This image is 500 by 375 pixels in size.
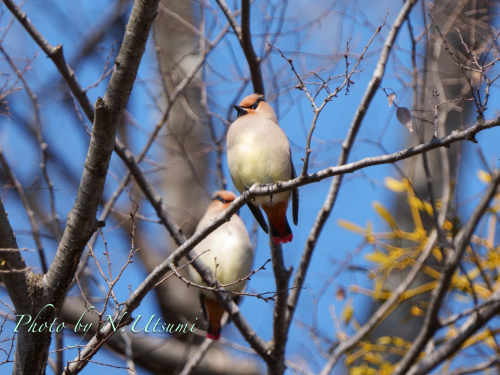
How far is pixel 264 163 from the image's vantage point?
131 inches

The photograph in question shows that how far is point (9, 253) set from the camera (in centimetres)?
206

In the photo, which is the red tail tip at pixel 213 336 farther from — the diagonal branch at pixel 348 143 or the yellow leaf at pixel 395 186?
the yellow leaf at pixel 395 186

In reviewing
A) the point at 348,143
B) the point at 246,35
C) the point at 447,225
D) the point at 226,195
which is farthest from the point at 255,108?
the point at 447,225

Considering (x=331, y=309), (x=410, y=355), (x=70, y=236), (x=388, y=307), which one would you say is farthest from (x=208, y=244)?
(x=70, y=236)

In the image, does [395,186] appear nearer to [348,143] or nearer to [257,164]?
[348,143]

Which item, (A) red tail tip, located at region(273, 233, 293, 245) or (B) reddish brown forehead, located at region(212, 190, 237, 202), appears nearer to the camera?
(A) red tail tip, located at region(273, 233, 293, 245)

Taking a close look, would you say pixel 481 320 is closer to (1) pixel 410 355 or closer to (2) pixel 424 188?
(1) pixel 410 355

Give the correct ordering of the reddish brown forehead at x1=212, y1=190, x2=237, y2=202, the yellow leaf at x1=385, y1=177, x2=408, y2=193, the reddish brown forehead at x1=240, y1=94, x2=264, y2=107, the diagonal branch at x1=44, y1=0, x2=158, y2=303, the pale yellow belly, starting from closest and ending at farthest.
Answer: the diagonal branch at x1=44, y1=0, x2=158, y2=303 < the pale yellow belly < the reddish brown forehead at x1=240, y1=94, x2=264, y2=107 < the yellow leaf at x1=385, y1=177, x2=408, y2=193 < the reddish brown forehead at x1=212, y1=190, x2=237, y2=202

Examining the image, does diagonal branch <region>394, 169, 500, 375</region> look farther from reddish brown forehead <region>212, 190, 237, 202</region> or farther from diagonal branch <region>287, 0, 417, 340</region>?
reddish brown forehead <region>212, 190, 237, 202</region>

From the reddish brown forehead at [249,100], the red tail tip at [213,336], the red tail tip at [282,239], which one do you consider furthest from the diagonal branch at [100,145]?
the red tail tip at [213,336]

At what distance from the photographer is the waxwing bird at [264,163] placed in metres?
3.34

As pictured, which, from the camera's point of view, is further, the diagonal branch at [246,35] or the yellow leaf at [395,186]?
the yellow leaf at [395,186]

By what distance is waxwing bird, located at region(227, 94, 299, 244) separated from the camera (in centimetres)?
334

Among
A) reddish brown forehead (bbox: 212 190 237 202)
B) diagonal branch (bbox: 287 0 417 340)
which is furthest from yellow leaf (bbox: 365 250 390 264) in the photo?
reddish brown forehead (bbox: 212 190 237 202)
